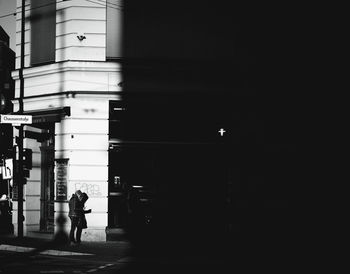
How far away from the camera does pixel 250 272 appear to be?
39.6 ft

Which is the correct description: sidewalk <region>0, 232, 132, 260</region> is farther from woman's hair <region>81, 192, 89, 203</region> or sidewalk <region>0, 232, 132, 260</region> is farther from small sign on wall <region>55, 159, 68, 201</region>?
small sign on wall <region>55, 159, 68, 201</region>

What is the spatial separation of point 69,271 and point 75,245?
18.2 ft

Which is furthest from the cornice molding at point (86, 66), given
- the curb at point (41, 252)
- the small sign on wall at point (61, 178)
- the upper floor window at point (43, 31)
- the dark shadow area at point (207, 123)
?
the curb at point (41, 252)

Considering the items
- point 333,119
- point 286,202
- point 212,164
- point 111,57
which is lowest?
point 286,202

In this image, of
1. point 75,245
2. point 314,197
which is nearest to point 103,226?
point 75,245

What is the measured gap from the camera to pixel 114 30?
19328 mm

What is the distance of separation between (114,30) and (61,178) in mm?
5175

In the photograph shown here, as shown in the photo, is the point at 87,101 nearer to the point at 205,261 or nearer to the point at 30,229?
the point at 30,229

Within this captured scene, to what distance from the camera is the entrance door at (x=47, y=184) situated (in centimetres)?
2047

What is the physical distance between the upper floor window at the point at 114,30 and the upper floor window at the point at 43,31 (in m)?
2.08

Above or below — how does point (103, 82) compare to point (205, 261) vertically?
above

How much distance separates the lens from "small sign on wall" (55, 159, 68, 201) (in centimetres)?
1911

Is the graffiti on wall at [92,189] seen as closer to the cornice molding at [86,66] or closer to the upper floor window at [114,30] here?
the cornice molding at [86,66]

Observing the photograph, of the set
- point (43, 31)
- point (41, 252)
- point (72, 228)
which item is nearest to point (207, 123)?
point (72, 228)
